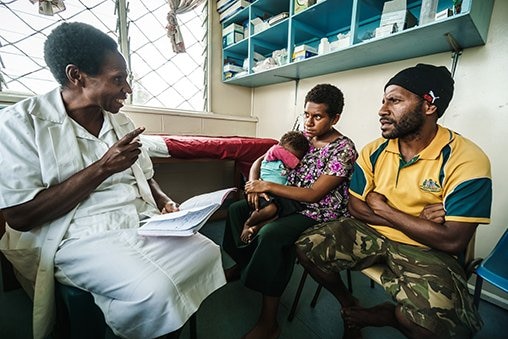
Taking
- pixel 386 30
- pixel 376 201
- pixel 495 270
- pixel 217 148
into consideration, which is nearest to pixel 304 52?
pixel 386 30

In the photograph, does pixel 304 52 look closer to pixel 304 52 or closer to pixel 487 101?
pixel 304 52

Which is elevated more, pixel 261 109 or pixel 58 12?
pixel 58 12

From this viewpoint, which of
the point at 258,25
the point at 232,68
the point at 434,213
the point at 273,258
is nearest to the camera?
the point at 434,213

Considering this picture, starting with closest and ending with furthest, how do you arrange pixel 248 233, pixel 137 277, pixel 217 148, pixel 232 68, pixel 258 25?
pixel 137 277, pixel 248 233, pixel 217 148, pixel 258 25, pixel 232 68

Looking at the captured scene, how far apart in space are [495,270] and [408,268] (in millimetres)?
328

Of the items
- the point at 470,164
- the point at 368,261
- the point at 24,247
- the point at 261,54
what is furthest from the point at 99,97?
the point at 261,54

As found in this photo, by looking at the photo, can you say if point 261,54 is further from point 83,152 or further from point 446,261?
point 446,261

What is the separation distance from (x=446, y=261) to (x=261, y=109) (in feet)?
7.57

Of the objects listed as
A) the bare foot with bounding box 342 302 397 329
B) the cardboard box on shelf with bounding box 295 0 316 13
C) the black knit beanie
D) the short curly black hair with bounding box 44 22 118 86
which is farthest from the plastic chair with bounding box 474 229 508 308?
the cardboard box on shelf with bounding box 295 0 316 13

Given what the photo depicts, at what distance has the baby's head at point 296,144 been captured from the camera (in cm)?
128

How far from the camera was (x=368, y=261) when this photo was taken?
0.96 metres

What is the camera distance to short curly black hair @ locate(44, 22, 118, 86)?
2.56 ft

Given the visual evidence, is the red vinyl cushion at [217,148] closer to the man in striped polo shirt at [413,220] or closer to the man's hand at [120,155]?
the man's hand at [120,155]

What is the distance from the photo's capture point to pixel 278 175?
4.09ft
